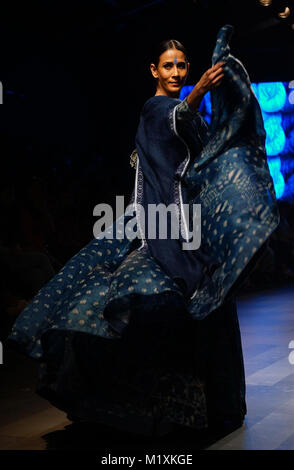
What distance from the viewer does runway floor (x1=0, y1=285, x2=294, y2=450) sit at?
83.3 inches

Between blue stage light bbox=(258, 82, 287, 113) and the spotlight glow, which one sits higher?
the spotlight glow

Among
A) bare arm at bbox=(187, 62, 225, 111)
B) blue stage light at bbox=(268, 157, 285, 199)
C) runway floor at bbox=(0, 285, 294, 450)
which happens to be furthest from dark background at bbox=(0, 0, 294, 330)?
bare arm at bbox=(187, 62, 225, 111)

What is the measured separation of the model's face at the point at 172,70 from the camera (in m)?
2.39

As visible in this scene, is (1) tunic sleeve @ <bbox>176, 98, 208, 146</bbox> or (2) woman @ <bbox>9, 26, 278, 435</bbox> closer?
(2) woman @ <bbox>9, 26, 278, 435</bbox>

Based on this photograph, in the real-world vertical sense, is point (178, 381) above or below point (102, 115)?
below

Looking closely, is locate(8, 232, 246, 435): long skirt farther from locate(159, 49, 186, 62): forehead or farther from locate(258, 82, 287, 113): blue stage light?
locate(258, 82, 287, 113): blue stage light

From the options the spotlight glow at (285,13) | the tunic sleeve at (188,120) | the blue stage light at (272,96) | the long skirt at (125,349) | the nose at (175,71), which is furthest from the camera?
the blue stage light at (272,96)

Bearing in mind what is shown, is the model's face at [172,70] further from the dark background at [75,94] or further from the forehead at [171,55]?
the dark background at [75,94]

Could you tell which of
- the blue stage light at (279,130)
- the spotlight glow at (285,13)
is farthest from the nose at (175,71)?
the blue stage light at (279,130)

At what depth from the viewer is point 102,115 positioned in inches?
287

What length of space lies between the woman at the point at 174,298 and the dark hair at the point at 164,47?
8.4 inches

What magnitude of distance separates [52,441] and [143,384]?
382 millimetres
